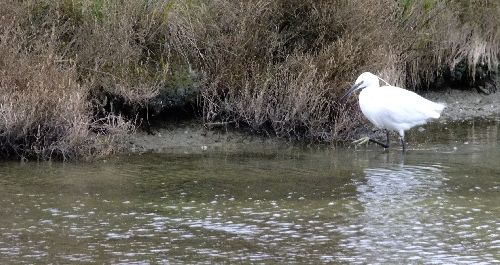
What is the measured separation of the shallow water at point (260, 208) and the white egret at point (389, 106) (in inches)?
19.9

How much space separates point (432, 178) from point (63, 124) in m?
4.12

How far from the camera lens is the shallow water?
7242 mm

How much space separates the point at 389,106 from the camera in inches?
480

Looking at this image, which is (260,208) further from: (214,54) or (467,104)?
(467,104)

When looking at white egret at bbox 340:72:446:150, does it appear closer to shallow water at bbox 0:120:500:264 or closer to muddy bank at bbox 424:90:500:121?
shallow water at bbox 0:120:500:264

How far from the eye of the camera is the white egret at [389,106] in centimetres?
1210

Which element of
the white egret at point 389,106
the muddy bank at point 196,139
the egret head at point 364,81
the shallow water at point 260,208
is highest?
the egret head at point 364,81

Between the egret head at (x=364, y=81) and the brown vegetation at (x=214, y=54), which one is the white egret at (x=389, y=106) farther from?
the brown vegetation at (x=214, y=54)

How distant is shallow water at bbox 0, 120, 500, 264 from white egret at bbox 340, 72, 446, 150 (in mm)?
506

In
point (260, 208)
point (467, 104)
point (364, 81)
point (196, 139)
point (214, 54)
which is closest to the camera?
point (260, 208)

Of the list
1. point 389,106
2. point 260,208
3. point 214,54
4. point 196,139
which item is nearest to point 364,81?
point 389,106

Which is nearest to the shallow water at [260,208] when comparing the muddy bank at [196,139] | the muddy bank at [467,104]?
the muddy bank at [196,139]

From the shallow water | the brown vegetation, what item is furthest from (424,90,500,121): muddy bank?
the shallow water

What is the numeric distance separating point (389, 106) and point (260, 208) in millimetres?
4001
